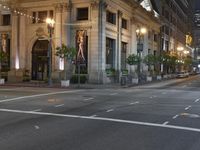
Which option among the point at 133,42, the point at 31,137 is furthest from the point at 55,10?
the point at 31,137

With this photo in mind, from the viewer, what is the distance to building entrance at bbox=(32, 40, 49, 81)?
57397 mm

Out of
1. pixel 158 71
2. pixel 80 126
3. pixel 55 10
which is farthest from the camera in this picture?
pixel 158 71

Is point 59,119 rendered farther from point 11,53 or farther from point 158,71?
point 158,71

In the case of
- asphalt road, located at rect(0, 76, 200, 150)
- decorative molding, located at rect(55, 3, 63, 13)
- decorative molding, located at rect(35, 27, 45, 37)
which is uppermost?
decorative molding, located at rect(55, 3, 63, 13)

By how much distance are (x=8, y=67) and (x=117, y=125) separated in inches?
1857

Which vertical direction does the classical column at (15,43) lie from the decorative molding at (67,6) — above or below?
below

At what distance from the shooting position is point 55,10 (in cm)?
5509

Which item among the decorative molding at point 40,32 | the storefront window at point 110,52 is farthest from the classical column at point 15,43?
the storefront window at point 110,52

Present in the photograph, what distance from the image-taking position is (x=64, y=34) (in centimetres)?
5466

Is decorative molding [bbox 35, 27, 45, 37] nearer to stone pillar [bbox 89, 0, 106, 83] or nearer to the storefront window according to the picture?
stone pillar [bbox 89, 0, 106, 83]

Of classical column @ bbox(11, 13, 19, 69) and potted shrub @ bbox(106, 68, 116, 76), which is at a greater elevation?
classical column @ bbox(11, 13, 19, 69)

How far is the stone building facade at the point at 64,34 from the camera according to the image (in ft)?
176

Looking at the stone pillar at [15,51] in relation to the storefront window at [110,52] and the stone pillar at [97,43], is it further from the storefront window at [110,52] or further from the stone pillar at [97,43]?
the storefront window at [110,52]

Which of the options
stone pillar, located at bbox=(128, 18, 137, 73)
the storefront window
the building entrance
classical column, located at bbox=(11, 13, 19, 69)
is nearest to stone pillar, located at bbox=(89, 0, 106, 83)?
the storefront window
